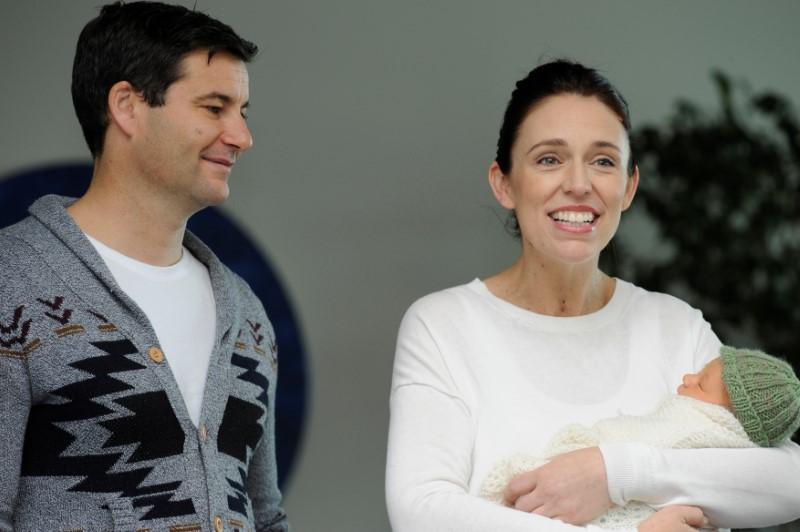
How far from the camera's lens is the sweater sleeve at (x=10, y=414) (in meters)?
1.72

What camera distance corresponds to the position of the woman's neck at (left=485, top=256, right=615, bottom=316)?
84.0 inches

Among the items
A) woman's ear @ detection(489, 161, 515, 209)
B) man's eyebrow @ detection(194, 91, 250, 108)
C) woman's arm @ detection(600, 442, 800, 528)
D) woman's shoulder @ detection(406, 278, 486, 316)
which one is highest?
man's eyebrow @ detection(194, 91, 250, 108)

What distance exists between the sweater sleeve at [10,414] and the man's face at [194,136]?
0.39 metres

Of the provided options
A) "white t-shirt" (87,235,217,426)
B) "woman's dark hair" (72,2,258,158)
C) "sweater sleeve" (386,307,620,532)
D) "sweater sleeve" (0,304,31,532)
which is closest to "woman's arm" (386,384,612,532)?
"sweater sleeve" (386,307,620,532)

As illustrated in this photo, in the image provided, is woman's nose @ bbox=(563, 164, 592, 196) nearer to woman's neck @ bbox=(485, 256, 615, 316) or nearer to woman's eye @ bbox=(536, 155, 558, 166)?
woman's eye @ bbox=(536, 155, 558, 166)

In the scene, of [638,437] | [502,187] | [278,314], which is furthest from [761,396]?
[278,314]

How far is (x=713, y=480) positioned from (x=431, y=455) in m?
0.46

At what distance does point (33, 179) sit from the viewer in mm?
3510

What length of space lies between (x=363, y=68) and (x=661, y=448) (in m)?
2.32

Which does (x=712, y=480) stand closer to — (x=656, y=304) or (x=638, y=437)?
(x=638, y=437)

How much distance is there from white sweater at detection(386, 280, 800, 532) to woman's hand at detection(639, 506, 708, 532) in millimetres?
20

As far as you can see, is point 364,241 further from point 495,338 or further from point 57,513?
point 57,513

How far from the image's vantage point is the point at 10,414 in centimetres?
173

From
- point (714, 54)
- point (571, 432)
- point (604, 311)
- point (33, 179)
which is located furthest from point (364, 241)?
point (571, 432)
